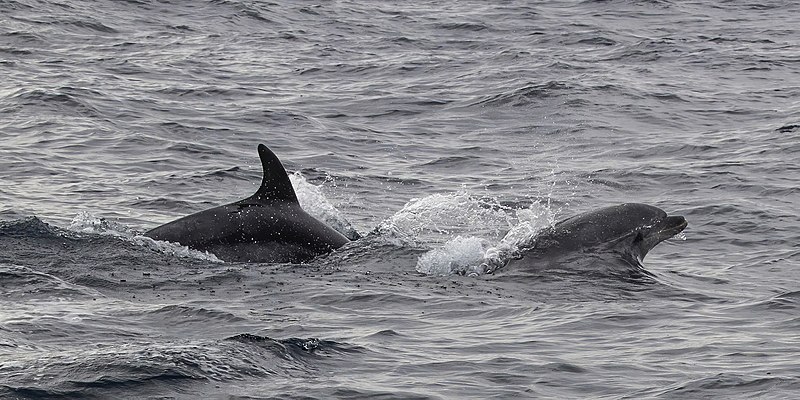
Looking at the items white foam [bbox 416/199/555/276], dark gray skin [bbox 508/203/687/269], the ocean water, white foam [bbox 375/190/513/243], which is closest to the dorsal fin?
the ocean water

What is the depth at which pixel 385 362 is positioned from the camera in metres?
11.6

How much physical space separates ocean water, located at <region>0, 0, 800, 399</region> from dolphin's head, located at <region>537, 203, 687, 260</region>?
1.37ft

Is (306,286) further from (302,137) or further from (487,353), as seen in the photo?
(302,137)

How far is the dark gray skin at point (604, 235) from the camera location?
15125 mm

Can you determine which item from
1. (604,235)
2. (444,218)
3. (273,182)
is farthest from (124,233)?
(604,235)

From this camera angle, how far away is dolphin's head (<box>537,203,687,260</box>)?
50.0 feet

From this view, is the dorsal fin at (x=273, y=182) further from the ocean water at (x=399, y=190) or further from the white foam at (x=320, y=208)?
the white foam at (x=320, y=208)

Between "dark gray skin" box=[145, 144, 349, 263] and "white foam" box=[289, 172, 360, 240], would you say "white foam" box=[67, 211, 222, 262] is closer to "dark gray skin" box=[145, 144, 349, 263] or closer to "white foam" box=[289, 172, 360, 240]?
"dark gray skin" box=[145, 144, 349, 263]

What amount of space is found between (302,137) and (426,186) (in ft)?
14.5

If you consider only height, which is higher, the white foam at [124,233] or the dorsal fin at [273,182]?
the dorsal fin at [273,182]

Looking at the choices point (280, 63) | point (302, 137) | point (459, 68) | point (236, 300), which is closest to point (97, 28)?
point (280, 63)

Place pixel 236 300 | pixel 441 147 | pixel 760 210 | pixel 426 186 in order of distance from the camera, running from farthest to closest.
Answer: pixel 441 147, pixel 426 186, pixel 760 210, pixel 236 300

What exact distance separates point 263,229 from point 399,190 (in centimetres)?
521

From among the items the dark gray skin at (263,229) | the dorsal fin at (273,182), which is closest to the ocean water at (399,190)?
the dark gray skin at (263,229)
